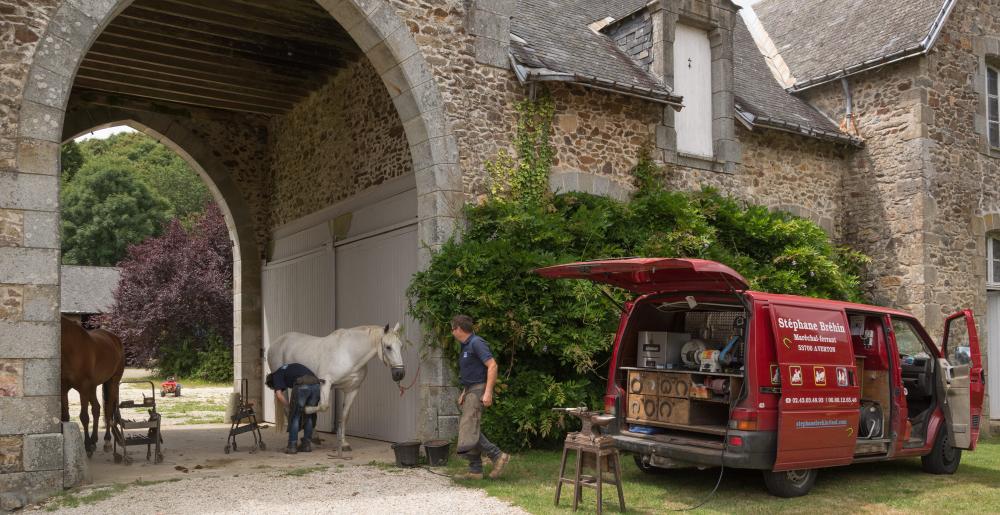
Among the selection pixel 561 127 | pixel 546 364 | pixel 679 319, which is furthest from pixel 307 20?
pixel 679 319

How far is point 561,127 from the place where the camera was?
35.4 ft

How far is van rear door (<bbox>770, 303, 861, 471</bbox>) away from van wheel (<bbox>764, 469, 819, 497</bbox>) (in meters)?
0.19

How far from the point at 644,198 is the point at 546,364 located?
263 cm

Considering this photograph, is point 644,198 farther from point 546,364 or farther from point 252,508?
point 252,508

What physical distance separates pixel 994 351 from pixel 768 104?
5.51 metres

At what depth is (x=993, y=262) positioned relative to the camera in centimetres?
1437

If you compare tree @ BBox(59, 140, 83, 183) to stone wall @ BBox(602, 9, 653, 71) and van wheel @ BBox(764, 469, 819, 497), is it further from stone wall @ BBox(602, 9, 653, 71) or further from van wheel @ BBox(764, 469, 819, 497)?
van wheel @ BBox(764, 469, 819, 497)

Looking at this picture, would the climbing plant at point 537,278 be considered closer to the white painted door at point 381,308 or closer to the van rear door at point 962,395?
the white painted door at point 381,308

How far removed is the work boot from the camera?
25.5 ft

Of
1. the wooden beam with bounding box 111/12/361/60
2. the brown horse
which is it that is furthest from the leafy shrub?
the brown horse

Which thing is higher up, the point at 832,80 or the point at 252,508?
the point at 832,80

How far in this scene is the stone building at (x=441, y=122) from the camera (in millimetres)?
7770

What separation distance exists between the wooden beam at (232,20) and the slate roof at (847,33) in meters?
8.14

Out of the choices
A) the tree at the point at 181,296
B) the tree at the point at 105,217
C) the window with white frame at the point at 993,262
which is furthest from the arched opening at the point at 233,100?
the tree at the point at 105,217
